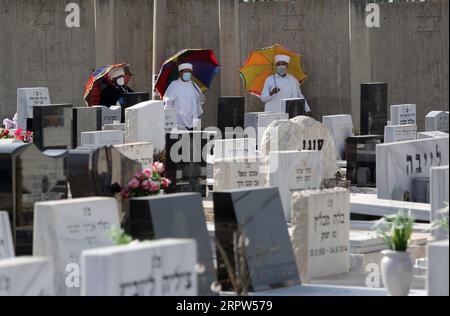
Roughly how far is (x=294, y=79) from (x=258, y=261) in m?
15.8

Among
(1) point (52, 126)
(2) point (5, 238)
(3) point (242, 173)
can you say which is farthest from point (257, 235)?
(1) point (52, 126)

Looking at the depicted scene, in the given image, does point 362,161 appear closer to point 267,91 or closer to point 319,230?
point 319,230

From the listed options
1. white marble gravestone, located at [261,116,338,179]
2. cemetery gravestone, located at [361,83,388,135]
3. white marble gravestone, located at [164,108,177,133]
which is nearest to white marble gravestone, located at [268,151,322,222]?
white marble gravestone, located at [261,116,338,179]

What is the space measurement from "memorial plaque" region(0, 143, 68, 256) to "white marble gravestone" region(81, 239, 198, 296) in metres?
4.05

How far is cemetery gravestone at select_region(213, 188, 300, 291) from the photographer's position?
1120 centimetres

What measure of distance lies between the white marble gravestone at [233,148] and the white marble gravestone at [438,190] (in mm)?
5908

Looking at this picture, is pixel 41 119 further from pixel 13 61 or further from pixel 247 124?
pixel 13 61

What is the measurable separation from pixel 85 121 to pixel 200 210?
11626mm

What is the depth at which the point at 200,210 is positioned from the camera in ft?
36.3

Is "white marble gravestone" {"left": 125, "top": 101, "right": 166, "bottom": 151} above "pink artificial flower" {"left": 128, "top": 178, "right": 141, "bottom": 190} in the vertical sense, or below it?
above

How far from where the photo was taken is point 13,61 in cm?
2930

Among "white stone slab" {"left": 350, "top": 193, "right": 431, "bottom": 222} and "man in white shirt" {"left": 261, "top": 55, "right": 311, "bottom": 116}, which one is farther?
"man in white shirt" {"left": 261, "top": 55, "right": 311, "bottom": 116}

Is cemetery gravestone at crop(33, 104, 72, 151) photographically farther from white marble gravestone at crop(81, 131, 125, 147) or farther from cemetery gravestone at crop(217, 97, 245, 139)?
cemetery gravestone at crop(217, 97, 245, 139)
